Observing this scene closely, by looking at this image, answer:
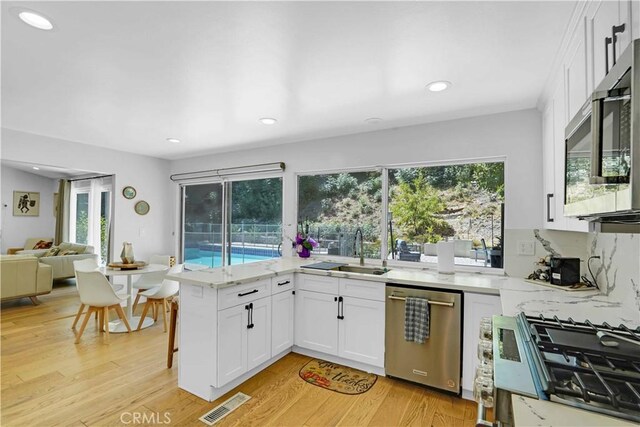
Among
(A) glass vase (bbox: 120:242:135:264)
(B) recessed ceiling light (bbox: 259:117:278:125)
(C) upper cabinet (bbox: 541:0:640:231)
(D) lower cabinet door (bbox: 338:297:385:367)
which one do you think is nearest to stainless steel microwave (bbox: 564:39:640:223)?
(C) upper cabinet (bbox: 541:0:640:231)

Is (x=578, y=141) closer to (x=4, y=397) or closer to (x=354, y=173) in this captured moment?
(x=354, y=173)

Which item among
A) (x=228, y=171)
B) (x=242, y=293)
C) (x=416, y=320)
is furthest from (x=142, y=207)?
(x=416, y=320)

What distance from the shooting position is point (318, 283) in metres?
2.93

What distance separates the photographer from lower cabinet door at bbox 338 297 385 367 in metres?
2.64

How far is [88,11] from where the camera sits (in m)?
1.53

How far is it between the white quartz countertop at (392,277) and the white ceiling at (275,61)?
151 centimetres

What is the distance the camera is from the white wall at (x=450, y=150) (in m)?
2.73

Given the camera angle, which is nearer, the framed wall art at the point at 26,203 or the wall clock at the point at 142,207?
the wall clock at the point at 142,207

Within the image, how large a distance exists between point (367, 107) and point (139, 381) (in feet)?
10.1

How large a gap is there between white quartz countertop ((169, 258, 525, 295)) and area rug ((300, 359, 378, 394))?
2.78 ft

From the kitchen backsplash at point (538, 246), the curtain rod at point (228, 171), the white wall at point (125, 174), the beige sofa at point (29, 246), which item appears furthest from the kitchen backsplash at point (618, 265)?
the beige sofa at point (29, 246)

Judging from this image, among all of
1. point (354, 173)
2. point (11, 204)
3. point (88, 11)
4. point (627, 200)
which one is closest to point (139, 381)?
point (88, 11)

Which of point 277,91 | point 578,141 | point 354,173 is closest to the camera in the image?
point 578,141

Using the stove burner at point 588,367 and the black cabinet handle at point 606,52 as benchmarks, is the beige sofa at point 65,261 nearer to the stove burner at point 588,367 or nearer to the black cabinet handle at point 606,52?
the stove burner at point 588,367
